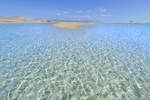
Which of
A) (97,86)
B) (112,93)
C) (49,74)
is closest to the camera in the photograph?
(112,93)

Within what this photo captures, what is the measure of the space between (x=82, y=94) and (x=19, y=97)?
2394 millimetres

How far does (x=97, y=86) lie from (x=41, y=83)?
2.54 meters

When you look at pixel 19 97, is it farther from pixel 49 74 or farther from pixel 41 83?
pixel 49 74

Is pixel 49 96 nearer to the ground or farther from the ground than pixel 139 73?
nearer to the ground

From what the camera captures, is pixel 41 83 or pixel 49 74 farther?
pixel 49 74

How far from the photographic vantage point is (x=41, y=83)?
395 centimetres

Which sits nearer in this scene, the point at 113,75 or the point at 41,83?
the point at 41,83

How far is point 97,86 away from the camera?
3.85 m

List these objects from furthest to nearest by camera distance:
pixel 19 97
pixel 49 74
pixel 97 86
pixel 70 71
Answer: pixel 70 71, pixel 49 74, pixel 97 86, pixel 19 97

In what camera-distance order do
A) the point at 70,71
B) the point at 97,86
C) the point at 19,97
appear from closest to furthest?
the point at 19,97 < the point at 97,86 < the point at 70,71

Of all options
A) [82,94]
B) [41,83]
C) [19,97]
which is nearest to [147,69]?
[82,94]

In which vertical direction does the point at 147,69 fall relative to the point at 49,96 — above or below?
above

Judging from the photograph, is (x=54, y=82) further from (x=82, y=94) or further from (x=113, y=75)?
(x=113, y=75)

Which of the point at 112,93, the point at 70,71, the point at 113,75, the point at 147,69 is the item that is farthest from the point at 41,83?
the point at 147,69
